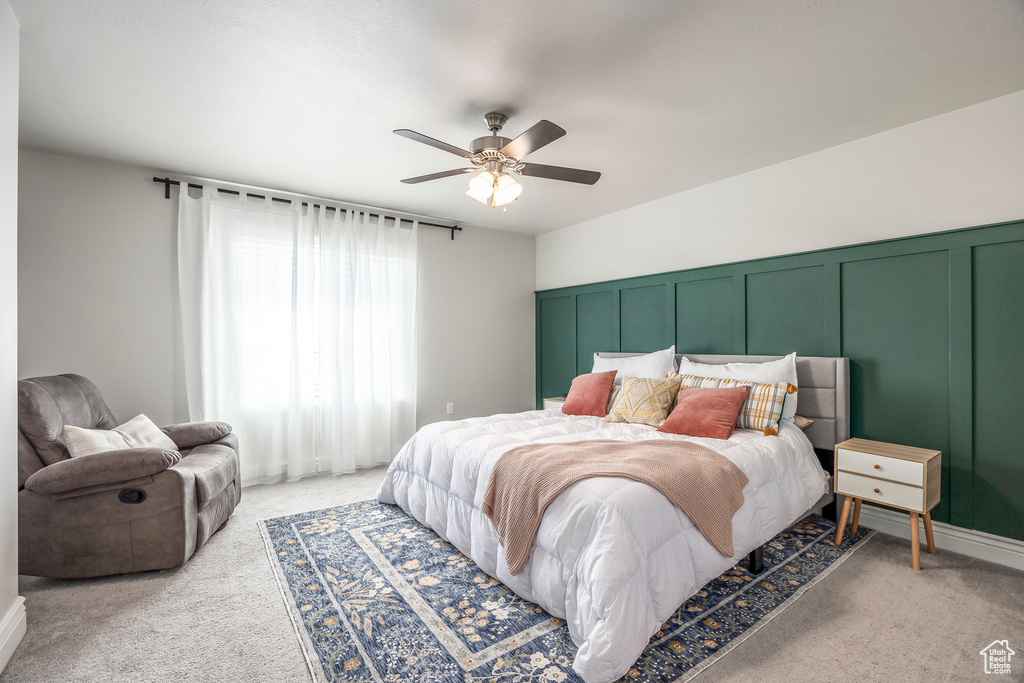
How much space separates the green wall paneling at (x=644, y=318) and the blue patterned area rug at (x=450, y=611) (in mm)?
1979

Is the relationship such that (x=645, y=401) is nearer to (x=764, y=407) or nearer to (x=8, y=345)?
(x=764, y=407)

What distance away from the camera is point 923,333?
2908mm

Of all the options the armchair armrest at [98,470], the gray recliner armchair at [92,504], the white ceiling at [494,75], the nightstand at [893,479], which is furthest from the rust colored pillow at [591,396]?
the armchair armrest at [98,470]

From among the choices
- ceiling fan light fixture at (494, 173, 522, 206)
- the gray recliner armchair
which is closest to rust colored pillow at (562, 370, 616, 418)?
ceiling fan light fixture at (494, 173, 522, 206)

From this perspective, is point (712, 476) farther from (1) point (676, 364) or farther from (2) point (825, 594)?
(1) point (676, 364)

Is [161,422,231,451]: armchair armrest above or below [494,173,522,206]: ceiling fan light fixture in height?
below

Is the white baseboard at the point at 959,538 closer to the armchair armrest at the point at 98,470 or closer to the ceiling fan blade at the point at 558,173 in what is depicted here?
the ceiling fan blade at the point at 558,173

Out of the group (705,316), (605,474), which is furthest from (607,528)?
(705,316)

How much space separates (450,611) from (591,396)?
2179 millimetres

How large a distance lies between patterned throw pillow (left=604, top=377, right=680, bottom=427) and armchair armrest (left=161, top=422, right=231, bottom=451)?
2.92 m

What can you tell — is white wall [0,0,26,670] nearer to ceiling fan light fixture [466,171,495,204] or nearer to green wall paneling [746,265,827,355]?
ceiling fan light fixture [466,171,495,204]

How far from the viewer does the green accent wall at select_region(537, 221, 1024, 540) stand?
8.57 ft

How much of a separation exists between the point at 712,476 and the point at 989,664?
1.15 m

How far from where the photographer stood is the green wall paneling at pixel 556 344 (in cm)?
548
